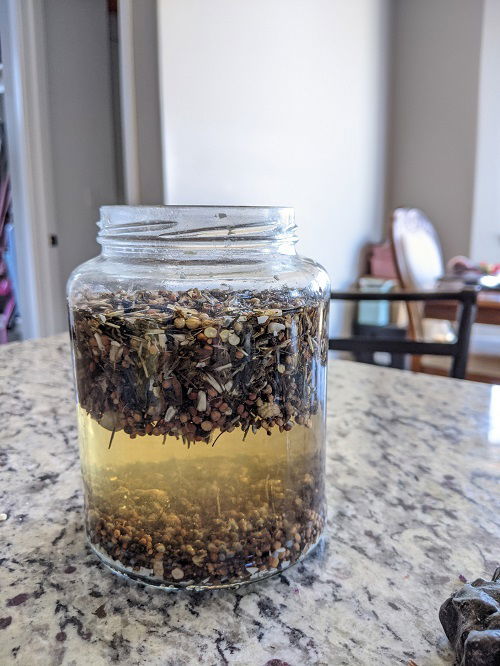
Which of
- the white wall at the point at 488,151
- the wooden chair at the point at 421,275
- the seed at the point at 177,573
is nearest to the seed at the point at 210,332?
the seed at the point at 177,573

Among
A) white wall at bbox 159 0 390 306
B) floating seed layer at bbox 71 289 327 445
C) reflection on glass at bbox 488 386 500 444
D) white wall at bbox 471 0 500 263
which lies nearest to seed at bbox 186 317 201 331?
floating seed layer at bbox 71 289 327 445

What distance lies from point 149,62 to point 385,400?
153 cm

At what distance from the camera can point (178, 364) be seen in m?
0.31

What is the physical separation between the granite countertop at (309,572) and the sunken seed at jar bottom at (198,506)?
18 millimetres

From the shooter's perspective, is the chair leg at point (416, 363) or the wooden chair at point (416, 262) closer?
the wooden chair at point (416, 262)

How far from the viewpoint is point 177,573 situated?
327mm

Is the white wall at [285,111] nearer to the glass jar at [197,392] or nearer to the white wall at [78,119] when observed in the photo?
the white wall at [78,119]

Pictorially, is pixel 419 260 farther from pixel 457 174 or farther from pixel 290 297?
pixel 290 297

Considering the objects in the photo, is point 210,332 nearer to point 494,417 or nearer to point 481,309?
point 494,417

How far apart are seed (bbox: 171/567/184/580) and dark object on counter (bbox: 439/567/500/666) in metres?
0.14

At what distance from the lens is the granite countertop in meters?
0.29

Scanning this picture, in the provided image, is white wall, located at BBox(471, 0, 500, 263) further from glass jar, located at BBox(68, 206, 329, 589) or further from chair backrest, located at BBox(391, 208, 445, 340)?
glass jar, located at BBox(68, 206, 329, 589)

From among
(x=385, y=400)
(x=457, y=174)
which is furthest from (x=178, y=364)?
(x=457, y=174)

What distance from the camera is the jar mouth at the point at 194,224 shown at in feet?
1.09
